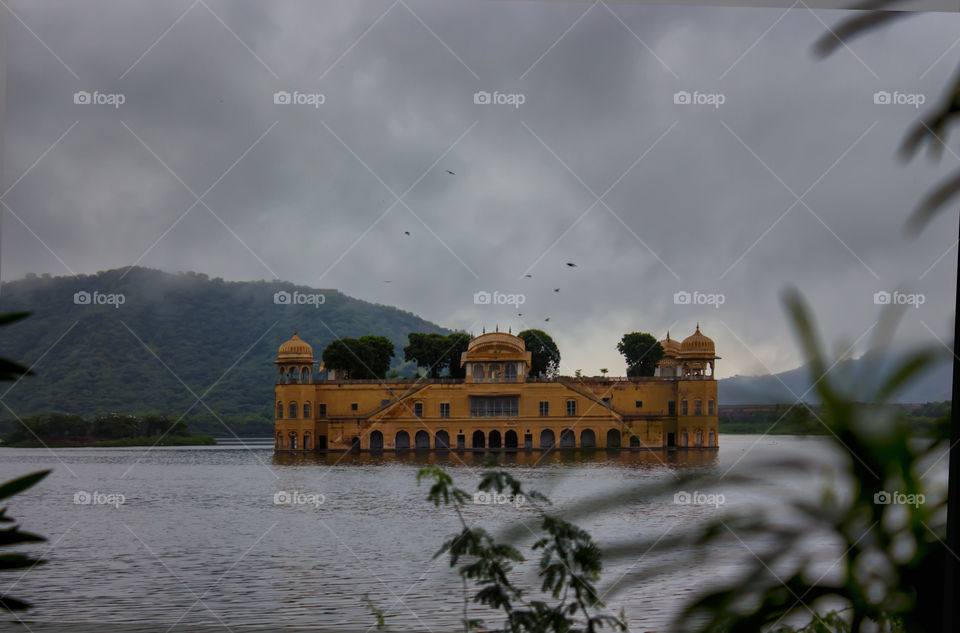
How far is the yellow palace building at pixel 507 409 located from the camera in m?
11.9

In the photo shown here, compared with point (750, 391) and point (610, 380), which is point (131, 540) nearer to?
point (610, 380)

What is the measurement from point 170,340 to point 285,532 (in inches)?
102

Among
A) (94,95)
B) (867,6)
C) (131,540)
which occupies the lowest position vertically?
(131,540)

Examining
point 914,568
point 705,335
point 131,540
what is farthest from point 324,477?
point 914,568

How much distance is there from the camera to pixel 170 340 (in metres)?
9.40

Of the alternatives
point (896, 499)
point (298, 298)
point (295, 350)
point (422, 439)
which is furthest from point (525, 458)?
point (896, 499)

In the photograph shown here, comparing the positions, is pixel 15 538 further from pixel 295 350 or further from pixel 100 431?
pixel 100 431

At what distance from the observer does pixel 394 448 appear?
1264 centimetres

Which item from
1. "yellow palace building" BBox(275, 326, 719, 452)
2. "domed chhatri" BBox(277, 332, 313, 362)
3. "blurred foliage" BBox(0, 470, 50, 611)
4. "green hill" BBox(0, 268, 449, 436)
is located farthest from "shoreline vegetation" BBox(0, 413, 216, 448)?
"blurred foliage" BBox(0, 470, 50, 611)

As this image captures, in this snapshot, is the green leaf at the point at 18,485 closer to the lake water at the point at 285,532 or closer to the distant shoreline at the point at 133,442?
the lake water at the point at 285,532

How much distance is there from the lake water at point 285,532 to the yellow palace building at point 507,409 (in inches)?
19.4

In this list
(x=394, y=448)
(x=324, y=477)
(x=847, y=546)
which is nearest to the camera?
(x=847, y=546)

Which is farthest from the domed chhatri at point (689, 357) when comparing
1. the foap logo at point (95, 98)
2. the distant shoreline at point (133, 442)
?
the foap logo at point (95, 98)

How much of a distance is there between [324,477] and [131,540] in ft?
8.23
